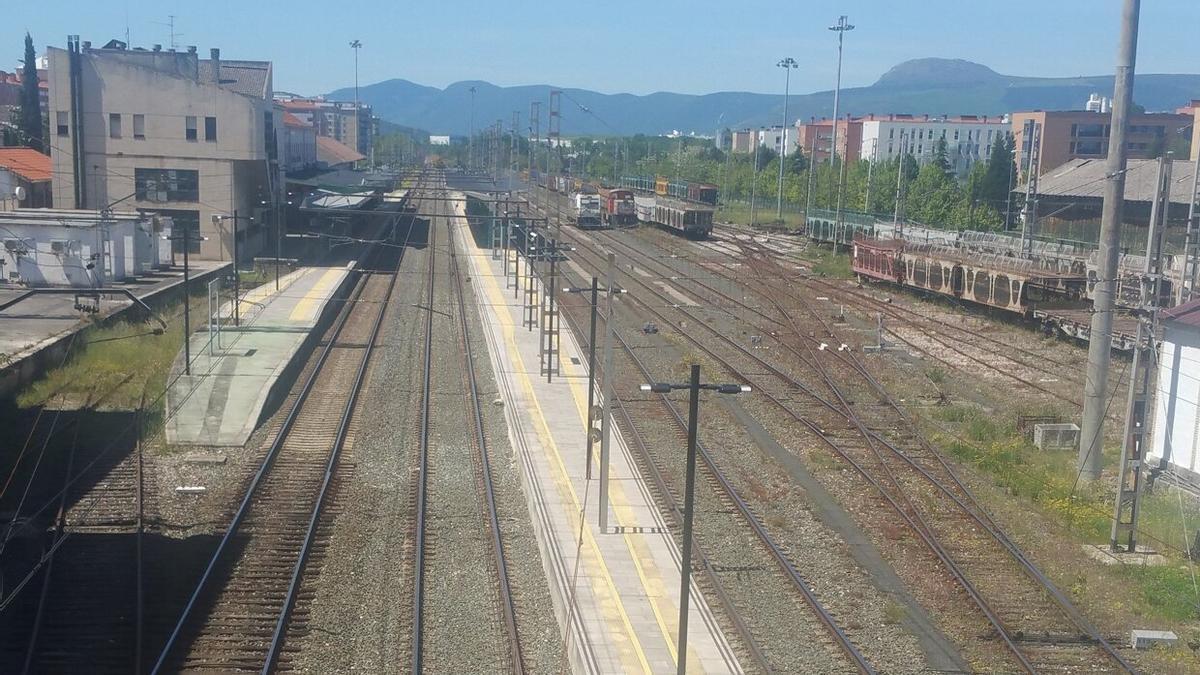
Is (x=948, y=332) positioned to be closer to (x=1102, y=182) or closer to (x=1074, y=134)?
(x=1102, y=182)

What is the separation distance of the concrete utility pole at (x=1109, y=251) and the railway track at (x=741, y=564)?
3979 millimetres

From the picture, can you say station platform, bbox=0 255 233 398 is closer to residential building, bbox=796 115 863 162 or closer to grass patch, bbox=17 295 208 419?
grass patch, bbox=17 295 208 419

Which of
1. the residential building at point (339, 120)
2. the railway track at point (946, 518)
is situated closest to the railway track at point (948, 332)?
the railway track at point (946, 518)

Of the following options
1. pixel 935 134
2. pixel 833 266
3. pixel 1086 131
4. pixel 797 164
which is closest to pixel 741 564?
pixel 833 266

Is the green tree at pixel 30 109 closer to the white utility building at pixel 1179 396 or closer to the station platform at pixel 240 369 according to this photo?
the station platform at pixel 240 369

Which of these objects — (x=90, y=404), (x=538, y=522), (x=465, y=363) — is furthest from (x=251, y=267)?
(x=538, y=522)

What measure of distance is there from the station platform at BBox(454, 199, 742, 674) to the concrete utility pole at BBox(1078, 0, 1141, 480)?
16.4 feet

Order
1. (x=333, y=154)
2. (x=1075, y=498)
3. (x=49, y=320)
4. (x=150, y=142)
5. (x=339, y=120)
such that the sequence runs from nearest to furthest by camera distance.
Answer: (x=1075, y=498), (x=49, y=320), (x=150, y=142), (x=333, y=154), (x=339, y=120)

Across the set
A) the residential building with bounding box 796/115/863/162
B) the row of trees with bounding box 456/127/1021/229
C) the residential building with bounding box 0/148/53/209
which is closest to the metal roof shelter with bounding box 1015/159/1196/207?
the row of trees with bounding box 456/127/1021/229

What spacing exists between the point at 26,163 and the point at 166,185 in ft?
29.1

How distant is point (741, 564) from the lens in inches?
428

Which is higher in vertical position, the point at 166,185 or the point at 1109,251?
the point at 1109,251

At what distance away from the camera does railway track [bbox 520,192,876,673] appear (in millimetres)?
8828

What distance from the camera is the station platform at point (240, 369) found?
1588 cm
